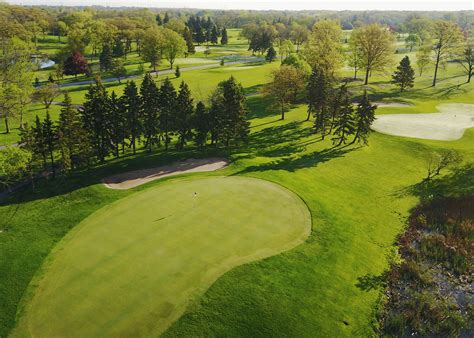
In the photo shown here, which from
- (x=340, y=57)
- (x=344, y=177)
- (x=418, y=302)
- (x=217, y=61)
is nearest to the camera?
(x=418, y=302)

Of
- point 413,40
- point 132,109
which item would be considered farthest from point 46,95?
point 413,40

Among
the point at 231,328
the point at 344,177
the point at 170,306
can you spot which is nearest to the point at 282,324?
the point at 231,328

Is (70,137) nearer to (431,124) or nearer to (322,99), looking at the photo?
(322,99)

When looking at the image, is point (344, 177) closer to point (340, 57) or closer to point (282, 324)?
point (282, 324)

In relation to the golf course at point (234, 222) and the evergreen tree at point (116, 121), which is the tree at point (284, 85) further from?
the evergreen tree at point (116, 121)

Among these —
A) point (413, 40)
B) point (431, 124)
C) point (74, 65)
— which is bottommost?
point (431, 124)

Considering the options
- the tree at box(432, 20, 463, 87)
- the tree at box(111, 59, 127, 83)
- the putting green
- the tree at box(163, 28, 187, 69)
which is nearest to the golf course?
the putting green
